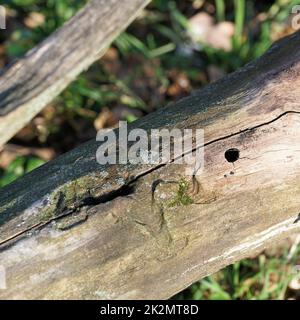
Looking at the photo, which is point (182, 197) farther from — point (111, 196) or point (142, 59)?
point (142, 59)

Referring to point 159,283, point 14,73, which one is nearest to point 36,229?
point 159,283

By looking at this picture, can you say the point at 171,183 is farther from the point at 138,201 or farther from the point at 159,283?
the point at 159,283

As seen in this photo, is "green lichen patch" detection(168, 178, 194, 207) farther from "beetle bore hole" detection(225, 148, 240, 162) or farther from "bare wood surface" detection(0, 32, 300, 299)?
"beetle bore hole" detection(225, 148, 240, 162)

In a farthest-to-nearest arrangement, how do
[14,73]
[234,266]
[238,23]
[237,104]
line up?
1. [238,23]
2. [234,266]
3. [14,73]
4. [237,104]

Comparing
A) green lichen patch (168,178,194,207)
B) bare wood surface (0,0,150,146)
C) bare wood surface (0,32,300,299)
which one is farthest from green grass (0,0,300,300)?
green lichen patch (168,178,194,207)

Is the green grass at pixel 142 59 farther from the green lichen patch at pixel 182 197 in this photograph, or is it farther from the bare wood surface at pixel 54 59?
the green lichen patch at pixel 182 197

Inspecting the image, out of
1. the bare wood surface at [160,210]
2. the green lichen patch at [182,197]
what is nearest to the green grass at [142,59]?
the bare wood surface at [160,210]
